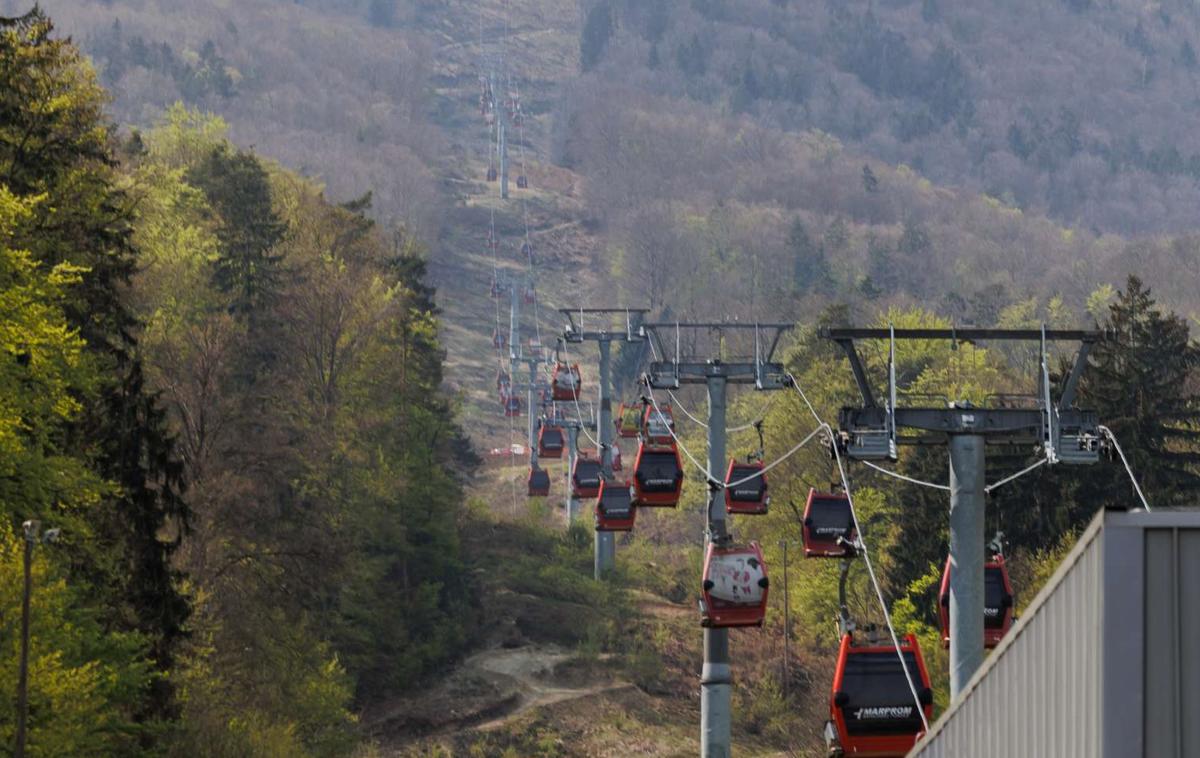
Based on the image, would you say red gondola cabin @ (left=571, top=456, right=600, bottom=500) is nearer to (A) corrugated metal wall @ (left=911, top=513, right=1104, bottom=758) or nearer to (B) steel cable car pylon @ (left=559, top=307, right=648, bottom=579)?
(B) steel cable car pylon @ (left=559, top=307, right=648, bottom=579)

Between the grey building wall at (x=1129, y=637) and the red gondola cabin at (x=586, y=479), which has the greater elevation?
the grey building wall at (x=1129, y=637)

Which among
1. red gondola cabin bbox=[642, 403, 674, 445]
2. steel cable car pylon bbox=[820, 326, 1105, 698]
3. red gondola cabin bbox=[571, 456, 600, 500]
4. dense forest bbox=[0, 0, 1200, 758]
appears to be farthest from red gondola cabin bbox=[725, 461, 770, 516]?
red gondola cabin bbox=[571, 456, 600, 500]

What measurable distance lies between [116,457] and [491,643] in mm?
28571

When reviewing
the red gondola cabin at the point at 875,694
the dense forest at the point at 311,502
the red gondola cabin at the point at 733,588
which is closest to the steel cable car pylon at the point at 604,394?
the dense forest at the point at 311,502

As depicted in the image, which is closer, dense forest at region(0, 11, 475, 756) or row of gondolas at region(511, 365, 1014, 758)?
row of gondolas at region(511, 365, 1014, 758)

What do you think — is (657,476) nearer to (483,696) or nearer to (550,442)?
(483,696)

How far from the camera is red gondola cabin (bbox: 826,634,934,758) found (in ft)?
81.6

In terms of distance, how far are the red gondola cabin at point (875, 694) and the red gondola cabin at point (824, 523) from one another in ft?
37.4

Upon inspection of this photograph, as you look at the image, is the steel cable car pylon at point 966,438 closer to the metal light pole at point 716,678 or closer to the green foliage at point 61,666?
the metal light pole at point 716,678

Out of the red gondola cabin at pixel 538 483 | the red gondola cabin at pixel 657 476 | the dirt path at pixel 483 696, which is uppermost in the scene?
the red gondola cabin at pixel 657 476

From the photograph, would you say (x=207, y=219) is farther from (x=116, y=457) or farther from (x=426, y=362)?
(x=116, y=457)

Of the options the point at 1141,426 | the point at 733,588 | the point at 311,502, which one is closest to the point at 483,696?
the point at 311,502

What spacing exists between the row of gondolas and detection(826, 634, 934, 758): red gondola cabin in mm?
12

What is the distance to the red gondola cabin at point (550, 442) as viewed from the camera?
243 ft
